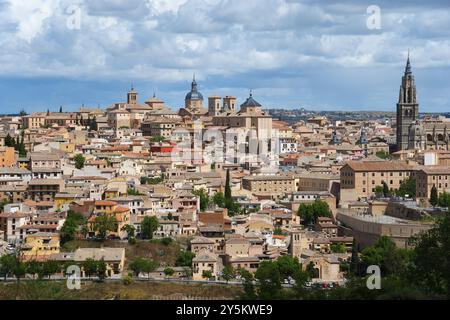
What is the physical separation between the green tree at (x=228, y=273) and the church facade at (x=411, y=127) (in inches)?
1169

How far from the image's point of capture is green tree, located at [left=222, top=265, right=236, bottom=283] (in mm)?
27200

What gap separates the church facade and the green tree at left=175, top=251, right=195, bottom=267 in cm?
2891

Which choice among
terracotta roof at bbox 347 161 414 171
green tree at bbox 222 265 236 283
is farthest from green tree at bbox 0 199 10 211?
terracotta roof at bbox 347 161 414 171

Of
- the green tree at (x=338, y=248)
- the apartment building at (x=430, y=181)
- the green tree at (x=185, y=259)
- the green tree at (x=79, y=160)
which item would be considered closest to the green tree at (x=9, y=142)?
the green tree at (x=79, y=160)

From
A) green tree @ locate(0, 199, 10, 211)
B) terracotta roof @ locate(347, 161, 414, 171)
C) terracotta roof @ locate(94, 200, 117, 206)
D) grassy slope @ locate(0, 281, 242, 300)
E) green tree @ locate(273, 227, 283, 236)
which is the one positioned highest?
terracotta roof @ locate(347, 161, 414, 171)

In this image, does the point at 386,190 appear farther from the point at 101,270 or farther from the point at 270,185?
the point at 101,270

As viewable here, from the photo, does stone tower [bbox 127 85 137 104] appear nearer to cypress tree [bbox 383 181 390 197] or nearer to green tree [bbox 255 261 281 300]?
cypress tree [bbox 383 181 390 197]

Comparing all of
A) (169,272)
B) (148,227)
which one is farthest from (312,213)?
(169,272)

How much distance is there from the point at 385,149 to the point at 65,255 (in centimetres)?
3163

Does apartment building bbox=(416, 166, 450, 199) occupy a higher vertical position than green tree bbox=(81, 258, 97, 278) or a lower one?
higher

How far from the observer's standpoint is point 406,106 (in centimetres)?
5903

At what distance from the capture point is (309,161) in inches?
1922

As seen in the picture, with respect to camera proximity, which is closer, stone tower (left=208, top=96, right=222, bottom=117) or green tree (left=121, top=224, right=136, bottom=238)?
green tree (left=121, top=224, right=136, bottom=238)

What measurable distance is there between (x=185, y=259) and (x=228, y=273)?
73.3 inches
